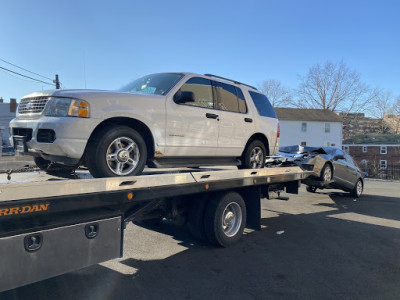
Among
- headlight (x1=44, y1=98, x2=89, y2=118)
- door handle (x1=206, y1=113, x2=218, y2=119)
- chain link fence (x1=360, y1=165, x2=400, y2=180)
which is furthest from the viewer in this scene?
chain link fence (x1=360, y1=165, x2=400, y2=180)

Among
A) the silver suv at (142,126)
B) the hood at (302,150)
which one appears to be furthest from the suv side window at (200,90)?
the hood at (302,150)

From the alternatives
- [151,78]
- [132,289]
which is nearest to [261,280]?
[132,289]

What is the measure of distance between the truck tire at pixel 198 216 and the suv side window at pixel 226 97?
62.3 inches

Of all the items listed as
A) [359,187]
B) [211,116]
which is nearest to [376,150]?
[359,187]

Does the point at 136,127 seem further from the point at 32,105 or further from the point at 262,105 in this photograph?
the point at 262,105

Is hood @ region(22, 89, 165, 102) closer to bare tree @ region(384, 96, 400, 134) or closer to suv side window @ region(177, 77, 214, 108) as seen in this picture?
suv side window @ region(177, 77, 214, 108)

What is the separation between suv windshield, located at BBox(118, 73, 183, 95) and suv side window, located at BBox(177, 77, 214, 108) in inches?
7.4

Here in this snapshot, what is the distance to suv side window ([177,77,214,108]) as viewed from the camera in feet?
15.6

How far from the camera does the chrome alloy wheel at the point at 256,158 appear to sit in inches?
237

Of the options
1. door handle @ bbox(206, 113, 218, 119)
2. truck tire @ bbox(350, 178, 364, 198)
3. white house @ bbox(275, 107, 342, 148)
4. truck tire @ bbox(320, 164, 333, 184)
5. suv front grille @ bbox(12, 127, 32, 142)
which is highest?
white house @ bbox(275, 107, 342, 148)

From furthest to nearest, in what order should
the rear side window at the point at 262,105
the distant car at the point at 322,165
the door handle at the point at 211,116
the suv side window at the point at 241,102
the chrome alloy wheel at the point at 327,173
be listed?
the chrome alloy wheel at the point at 327,173 → the distant car at the point at 322,165 → the rear side window at the point at 262,105 → the suv side window at the point at 241,102 → the door handle at the point at 211,116

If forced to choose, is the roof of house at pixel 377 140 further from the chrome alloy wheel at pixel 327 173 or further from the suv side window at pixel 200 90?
the suv side window at pixel 200 90

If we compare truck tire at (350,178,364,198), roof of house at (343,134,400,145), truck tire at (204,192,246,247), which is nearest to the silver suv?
truck tire at (204,192,246,247)

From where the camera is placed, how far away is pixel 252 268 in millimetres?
4500
